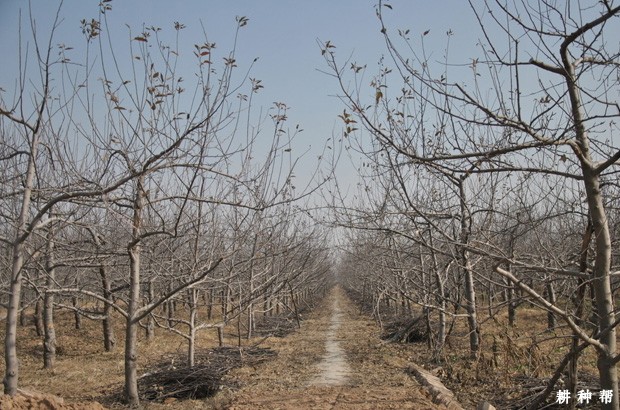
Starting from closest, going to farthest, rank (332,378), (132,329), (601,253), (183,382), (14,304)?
(601,253) → (14,304) → (132,329) → (183,382) → (332,378)

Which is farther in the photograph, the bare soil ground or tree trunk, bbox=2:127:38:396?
the bare soil ground

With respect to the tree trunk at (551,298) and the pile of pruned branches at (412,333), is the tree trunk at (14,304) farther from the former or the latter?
the pile of pruned branches at (412,333)

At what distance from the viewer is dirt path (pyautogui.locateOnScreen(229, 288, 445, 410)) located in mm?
5949

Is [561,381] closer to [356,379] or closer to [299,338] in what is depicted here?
[356,379]

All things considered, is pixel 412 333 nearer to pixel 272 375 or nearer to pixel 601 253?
pixel 272 375

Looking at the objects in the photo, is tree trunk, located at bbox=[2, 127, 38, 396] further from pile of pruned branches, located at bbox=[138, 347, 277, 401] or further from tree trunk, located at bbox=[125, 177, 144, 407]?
pile of pruned branches, located at bbox=[138, 347, 277, 401]

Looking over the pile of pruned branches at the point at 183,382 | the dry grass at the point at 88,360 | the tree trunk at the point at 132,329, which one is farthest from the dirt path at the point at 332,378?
the tree trunk at the point at 132,329

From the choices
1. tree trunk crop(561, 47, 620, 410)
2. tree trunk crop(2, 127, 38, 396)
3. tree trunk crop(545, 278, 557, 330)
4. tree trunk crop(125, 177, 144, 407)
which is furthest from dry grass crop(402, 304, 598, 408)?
tree trunk crop(2, 127, 38, 396)

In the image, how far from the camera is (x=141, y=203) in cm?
600

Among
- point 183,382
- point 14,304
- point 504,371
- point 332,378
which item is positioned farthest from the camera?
point 332,378

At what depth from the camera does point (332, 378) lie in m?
8.08

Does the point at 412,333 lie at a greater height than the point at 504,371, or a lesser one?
lesser

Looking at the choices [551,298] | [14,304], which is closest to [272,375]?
[14,304]

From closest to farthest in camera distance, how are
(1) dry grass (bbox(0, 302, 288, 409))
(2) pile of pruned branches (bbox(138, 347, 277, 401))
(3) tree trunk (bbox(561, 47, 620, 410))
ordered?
(3) tree trunk (bbox(561, 47, 620, 410))
(2) pile of pruned branches (bbox(138, 347, 277, 401))
(1) dry grass (bbox(0, 302, 288, 409))
